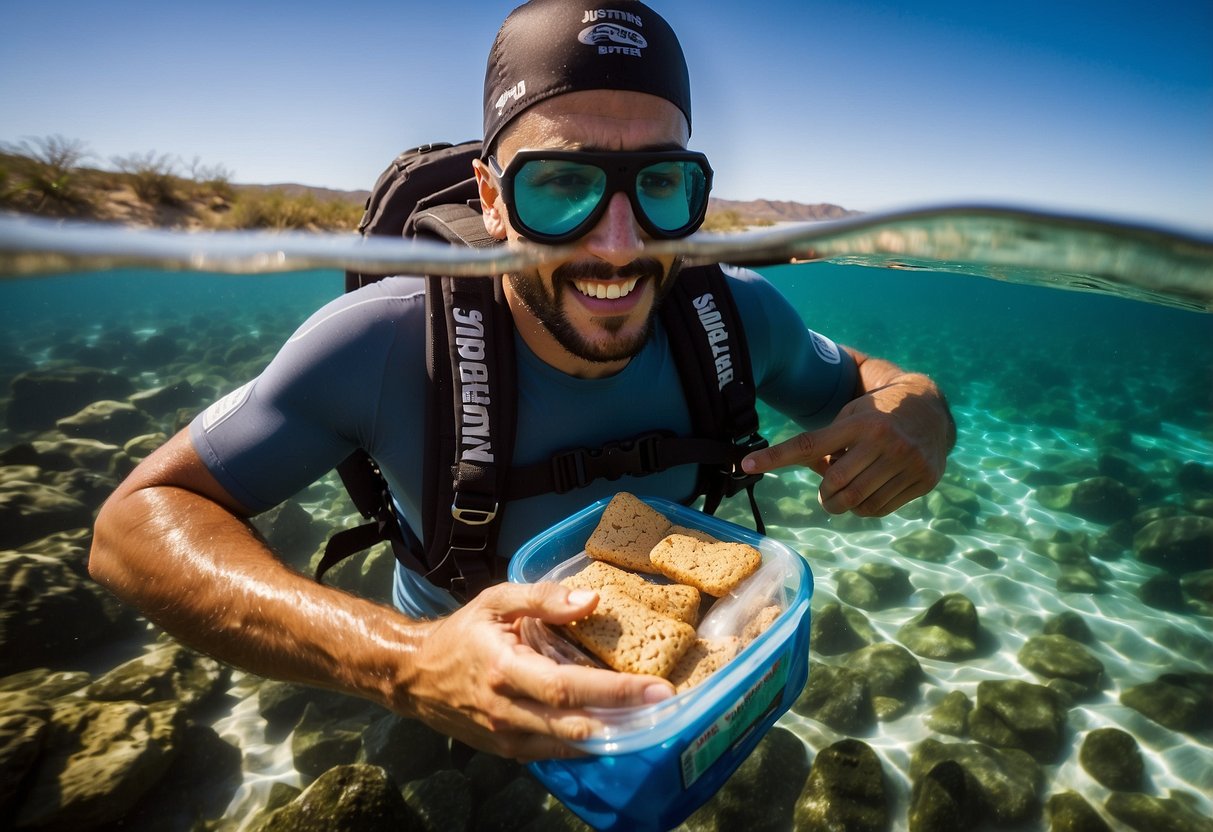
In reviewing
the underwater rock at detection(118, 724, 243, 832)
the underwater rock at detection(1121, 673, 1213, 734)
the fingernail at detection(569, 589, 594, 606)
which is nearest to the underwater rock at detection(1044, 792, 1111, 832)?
the underwater rock at detection(1121, 673, 1213, 734)

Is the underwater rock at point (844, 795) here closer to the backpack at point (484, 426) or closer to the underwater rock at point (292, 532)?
the backpack at point (484, 426)

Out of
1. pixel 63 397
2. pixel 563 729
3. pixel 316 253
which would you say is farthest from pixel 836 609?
pixel 63 397

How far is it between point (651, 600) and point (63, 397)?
1731 cm

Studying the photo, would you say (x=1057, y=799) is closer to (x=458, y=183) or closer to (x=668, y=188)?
(x=668, y=188)

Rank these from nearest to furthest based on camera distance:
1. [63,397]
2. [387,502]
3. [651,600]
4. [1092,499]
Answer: [651,600], [387,502], [1092,499], [63,397]

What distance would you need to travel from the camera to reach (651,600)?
171 centimetres

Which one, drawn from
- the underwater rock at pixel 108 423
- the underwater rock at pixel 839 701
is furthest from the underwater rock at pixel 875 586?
the underwater rock at pixel 108 423

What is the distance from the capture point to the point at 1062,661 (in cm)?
508

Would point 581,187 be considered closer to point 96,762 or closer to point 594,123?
point 594,123

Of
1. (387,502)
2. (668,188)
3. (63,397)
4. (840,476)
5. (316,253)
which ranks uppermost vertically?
(668,188)

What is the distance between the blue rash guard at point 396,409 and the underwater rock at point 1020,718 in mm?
3756

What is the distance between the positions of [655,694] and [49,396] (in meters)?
17.7

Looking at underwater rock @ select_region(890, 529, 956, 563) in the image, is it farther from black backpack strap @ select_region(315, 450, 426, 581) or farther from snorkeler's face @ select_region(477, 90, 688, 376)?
black backpack strap @ select_region(315, 450, 426, 581)

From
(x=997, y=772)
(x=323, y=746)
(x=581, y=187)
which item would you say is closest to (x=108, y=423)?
(x=323, y=746)
